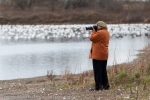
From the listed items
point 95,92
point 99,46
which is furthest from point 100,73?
point 99,46

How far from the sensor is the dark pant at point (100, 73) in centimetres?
963

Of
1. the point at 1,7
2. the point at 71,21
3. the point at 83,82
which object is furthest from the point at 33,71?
the point at 1,7

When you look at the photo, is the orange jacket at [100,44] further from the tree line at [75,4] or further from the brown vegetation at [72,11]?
the tree line at [75,4]

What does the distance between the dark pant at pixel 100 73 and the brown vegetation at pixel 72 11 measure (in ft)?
192

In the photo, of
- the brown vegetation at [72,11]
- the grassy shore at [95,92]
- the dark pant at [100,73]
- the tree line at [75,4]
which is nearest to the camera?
the grassy shore at [95,92]

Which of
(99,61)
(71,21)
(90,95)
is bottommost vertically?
(90,95)

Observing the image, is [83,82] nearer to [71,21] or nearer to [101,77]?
[101,77]

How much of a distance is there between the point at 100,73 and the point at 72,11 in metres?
64.8

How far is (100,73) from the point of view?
9695 mm

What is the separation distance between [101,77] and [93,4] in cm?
6882

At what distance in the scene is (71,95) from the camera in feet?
30.8

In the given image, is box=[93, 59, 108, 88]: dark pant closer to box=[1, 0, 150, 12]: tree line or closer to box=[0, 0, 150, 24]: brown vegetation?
box=[0, 0, 150, 24]: brown vegetation

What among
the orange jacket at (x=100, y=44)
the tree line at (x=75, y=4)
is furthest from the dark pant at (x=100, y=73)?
the tree line at (x=75, y=4)

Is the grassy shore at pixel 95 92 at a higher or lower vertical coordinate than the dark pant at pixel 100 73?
lower
